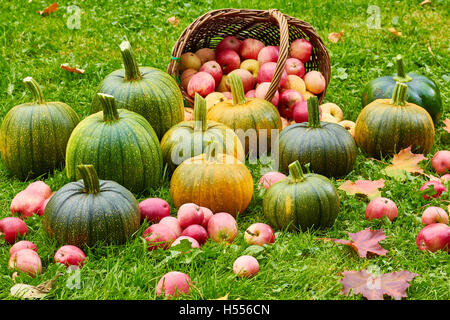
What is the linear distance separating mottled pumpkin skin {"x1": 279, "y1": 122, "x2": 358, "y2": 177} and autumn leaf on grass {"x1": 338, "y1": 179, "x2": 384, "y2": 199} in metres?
0.22

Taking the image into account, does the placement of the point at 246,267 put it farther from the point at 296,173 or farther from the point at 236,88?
the point at 236,88

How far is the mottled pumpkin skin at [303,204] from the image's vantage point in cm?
339

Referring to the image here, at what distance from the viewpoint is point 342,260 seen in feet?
10.4

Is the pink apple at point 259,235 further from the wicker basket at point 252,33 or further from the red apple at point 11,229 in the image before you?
the wicker basket at point 252,33

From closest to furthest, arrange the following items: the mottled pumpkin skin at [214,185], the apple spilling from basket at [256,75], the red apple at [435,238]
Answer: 1. the red apple at [435,238]
2. the mottled pumpkin skin at [214,185]
3. the apple spilling from basket at [256,75]

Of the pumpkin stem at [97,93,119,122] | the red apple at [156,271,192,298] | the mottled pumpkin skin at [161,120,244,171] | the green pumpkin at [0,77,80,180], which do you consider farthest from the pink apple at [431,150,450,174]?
the green pumpkin at [0,77,80,180]

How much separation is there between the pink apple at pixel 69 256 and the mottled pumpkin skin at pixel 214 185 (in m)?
0.85

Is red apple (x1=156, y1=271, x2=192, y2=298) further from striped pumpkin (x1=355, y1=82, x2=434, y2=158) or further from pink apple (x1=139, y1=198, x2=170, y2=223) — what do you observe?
striped pumpkin (x1=355, y1=82, x2=434, y2=158)

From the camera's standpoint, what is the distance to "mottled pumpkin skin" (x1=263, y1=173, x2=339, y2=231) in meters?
3.39

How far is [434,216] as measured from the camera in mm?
3398

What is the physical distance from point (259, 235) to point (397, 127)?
1736 mm

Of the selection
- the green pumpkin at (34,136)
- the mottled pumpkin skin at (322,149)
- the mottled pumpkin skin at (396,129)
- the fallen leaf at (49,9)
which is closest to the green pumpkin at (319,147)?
the mottled pumpkin skin at (322,149)

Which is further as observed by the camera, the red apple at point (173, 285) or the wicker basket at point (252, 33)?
the wicker basket at point (252, 33)

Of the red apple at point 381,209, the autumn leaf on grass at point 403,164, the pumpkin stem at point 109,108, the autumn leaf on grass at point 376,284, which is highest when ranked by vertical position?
the pumpkin stem at point 109,108
